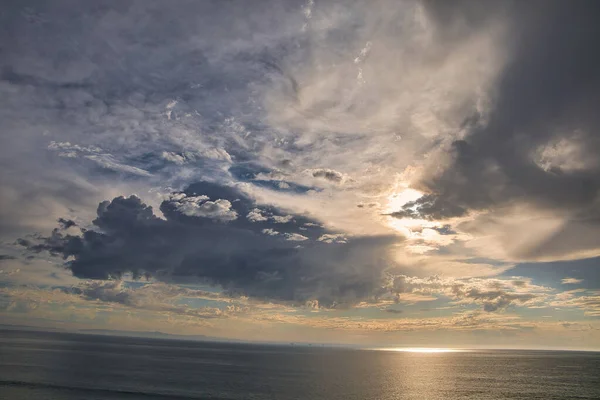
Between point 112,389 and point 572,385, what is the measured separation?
602ft

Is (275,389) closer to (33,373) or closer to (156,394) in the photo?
(156,394)

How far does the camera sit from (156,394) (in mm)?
107688

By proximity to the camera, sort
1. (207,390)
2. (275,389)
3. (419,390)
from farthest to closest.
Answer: (419,390) → (275,389) → (207,390)

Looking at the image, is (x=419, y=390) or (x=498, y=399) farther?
(x=419, y=390)

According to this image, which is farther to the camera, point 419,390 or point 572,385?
point 572,385

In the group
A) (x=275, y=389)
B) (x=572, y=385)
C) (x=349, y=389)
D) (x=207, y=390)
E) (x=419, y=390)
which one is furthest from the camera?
(x=572, y=385)

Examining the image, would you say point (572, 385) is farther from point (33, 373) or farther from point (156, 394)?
point (33, 373)

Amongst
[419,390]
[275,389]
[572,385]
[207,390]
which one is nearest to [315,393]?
[275,389]

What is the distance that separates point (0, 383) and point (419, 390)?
135 meters

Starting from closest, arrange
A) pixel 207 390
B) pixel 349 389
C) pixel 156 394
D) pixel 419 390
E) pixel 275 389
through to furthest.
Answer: pixel 156 394
pixel 207 390
pixel 275 389
pixel 349 389
pixel 419 390

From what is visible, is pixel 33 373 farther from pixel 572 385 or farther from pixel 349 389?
pixel 572 385

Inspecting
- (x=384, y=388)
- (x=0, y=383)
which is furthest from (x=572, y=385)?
(x=0, y=383)

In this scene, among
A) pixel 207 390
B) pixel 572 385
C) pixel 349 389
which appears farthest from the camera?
pixel 572 385

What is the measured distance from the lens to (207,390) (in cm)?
11875
